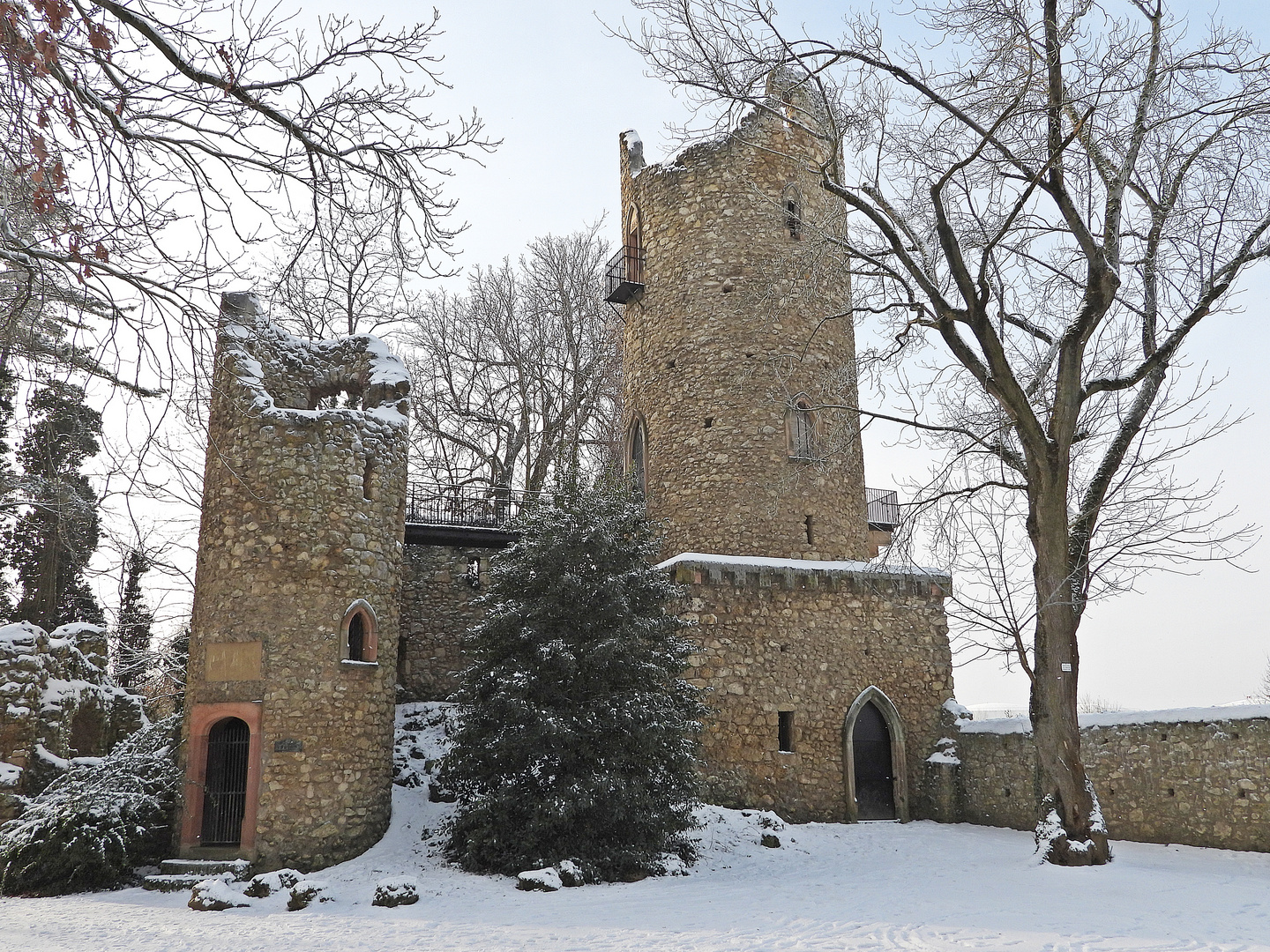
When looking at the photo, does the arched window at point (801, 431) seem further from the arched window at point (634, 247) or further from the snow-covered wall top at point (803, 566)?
the arched window at point (634, 247)

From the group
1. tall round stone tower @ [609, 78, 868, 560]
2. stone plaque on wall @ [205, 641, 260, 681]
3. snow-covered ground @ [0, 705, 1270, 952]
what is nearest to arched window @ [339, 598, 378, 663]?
stone plaque on wall @ [205, 641, 260, 681]

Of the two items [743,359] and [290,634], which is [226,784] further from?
[743,359]

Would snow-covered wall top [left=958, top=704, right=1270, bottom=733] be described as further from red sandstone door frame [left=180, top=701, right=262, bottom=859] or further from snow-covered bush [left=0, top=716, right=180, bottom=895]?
snow-covered bush [left=0, top=716, right=180, bottom=895]

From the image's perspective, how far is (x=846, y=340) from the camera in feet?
54.0

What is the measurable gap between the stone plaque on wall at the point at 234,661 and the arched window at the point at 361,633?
1.07 meters

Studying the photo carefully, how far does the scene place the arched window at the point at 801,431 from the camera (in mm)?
15250

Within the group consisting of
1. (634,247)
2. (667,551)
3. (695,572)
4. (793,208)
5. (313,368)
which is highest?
(793,208)

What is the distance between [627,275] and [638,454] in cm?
352

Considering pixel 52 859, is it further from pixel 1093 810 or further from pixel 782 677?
pixel 1093 810

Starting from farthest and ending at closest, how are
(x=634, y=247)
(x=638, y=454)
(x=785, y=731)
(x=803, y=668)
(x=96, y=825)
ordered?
1. (x=634, y=247)
2. (x=638, y=454)
3. (x=803, y=668)
4. (x=785, y=731)
5. (x=96, y=825)

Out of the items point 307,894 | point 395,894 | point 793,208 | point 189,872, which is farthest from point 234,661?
point 793,208

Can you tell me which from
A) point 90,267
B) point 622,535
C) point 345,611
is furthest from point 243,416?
point 90,267

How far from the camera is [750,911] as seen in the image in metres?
8.05

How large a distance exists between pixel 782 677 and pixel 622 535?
12.8 feet
